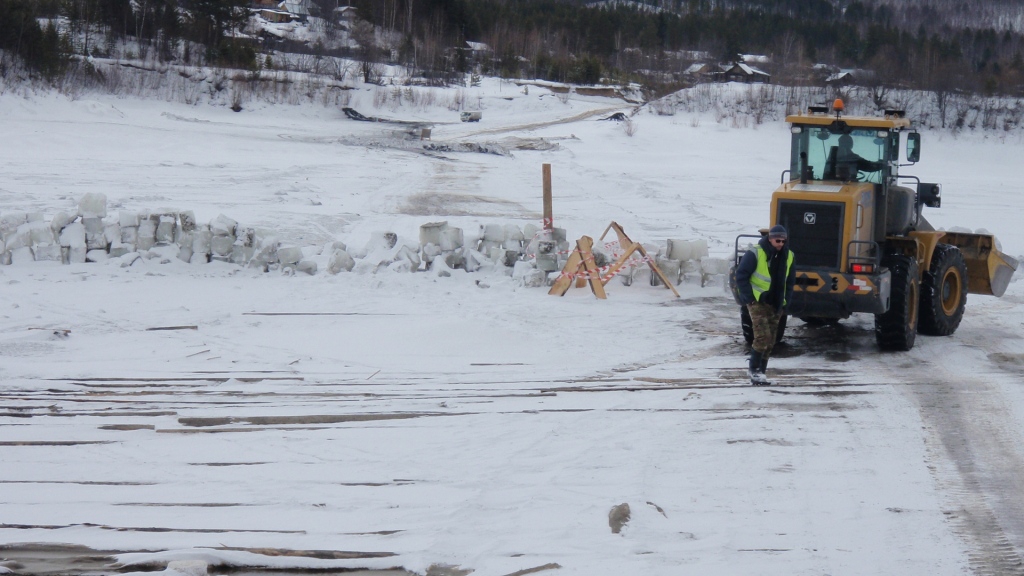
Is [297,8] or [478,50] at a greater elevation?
[297,8]

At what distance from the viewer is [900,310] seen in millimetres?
9578

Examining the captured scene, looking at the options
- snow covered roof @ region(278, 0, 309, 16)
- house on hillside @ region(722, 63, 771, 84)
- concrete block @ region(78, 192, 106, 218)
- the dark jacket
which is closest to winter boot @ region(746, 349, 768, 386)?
the dark jacket

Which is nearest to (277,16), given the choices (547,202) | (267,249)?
(547,202)

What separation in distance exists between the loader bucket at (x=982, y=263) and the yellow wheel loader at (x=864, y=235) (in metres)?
0.35

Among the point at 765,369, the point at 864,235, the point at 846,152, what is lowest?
the point at 765,369

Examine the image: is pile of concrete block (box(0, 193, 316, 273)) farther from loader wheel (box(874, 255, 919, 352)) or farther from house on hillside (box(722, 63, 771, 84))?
house on hillside (box(722, 63, 771, 84))

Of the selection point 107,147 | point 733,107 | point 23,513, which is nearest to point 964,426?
point 23,513

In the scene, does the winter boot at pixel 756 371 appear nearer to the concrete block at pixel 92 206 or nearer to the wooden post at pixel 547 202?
the wooden post at pixel 547 202

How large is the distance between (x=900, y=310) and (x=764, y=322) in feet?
6.61

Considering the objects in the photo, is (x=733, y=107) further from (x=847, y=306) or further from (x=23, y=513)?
(x=23, y=513)

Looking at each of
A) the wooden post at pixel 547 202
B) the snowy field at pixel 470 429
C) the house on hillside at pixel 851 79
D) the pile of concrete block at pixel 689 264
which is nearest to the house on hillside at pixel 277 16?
the house on hillside at pixel 851 79

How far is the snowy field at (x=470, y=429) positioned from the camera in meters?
5.32

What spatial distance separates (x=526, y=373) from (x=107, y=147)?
849 inches

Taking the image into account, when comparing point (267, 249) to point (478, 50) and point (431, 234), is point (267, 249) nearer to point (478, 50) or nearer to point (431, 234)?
point (431, 234)
